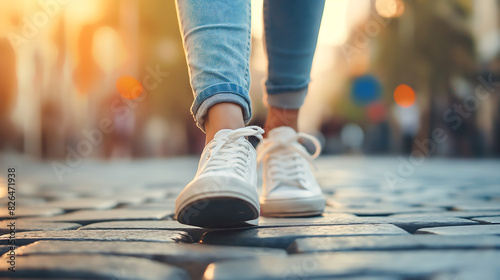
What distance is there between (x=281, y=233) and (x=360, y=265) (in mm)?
438

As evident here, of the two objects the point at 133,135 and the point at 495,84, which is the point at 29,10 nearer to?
the point at 133,135

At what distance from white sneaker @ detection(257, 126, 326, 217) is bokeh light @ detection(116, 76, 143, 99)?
15887 millimetres

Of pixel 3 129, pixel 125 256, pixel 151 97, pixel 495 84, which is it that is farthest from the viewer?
pixel 151 97

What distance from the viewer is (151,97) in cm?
1805

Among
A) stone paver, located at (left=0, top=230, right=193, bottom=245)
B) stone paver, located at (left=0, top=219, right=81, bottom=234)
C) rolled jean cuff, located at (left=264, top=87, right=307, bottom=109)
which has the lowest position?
stone paver, located at (left=0, top=230, right=193, bottom=245)

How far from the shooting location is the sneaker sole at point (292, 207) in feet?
5.95

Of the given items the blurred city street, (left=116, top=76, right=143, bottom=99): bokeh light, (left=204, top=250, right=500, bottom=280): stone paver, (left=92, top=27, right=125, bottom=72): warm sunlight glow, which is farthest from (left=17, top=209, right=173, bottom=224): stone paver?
(left=116, top=76, right=143, bottom=99): bokeh light

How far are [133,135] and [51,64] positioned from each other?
5.80m

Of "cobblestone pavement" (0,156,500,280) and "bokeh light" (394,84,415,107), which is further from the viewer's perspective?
"bokeh light" (394,84,415,107)

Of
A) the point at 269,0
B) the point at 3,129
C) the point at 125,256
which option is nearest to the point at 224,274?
the point at 125,256

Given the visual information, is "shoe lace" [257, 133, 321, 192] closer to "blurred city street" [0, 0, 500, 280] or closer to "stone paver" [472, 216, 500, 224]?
"blurred city street" [0, 0, 500, 280]

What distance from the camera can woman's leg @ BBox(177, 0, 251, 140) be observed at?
5.01 feet

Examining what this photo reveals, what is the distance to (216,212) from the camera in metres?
1.33

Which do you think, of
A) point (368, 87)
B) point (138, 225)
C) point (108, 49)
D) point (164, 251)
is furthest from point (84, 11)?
point (368, 87)
